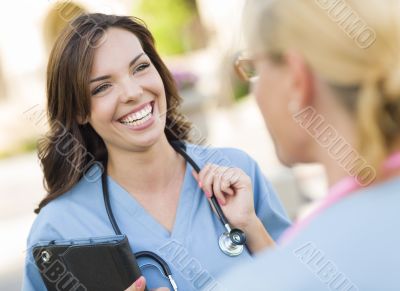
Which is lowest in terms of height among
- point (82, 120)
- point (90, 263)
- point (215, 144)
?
point (90, 263)

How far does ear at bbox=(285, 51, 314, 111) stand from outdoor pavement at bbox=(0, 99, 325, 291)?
13.6 feet

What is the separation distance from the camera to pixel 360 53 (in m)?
0.86

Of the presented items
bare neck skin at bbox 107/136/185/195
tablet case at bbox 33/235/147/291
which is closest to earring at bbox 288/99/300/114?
tablet case at bbox 33/235/147/291

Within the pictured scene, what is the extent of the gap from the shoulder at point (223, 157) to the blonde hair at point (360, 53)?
47.9 inches

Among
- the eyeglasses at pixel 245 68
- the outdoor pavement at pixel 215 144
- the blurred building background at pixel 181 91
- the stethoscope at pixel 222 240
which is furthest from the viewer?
the blurred building background at pixel 181 91

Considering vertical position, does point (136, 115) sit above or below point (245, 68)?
above

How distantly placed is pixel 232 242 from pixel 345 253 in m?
1.02

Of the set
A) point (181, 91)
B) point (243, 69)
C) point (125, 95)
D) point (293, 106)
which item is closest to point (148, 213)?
point (125, 95)

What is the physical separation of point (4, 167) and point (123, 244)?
7241 mm

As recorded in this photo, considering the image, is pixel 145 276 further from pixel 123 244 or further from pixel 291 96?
pixel 291 96

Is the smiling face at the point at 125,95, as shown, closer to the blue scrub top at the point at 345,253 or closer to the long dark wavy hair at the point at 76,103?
the long dark wavy hair at the point at 76,103

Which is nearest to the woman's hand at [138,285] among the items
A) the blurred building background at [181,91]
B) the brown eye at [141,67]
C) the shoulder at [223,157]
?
the shoulder at [223,157]

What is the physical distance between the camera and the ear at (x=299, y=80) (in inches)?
35.2

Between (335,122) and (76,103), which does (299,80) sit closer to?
(335,122)
